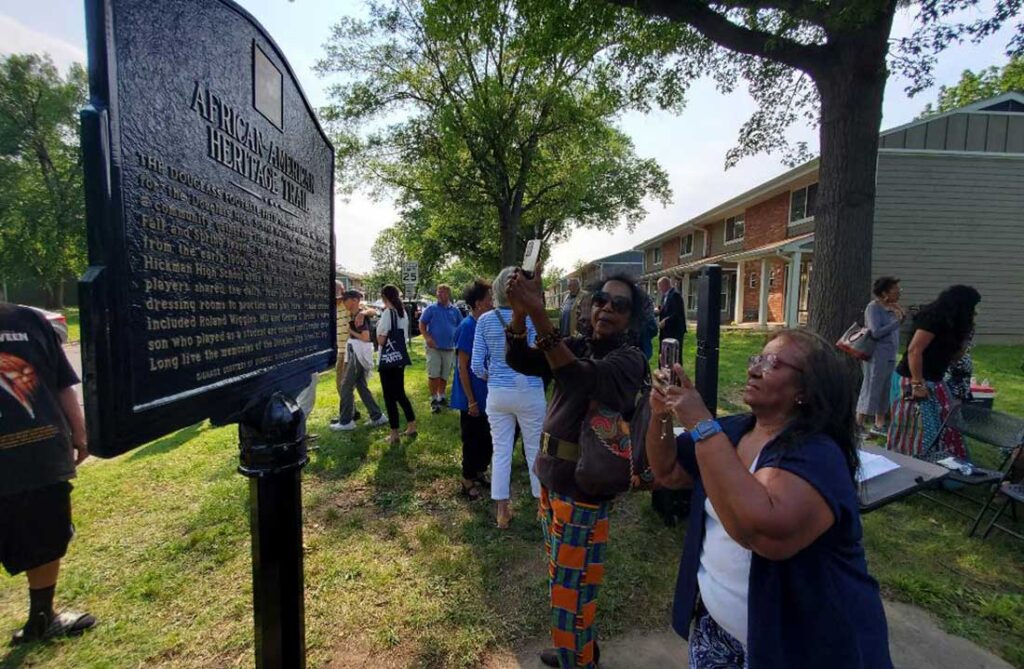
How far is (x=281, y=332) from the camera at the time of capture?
1.82 metres

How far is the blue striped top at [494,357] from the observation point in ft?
11.9

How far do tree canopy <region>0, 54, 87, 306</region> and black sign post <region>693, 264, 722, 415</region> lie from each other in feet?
100

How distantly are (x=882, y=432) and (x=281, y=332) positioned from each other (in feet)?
22.3

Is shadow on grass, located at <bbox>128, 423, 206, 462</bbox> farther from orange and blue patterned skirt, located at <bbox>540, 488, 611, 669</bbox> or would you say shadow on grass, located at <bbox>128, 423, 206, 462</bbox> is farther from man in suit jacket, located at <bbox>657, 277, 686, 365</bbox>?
man in suit jacket, located at <bbox>657, 277, 686, 365</bbox>

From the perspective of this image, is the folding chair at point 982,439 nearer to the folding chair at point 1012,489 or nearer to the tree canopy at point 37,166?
the folding chair at point 1012,489

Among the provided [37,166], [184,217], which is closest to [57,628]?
[184,217]

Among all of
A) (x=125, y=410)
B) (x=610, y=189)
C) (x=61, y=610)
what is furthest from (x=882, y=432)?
(x=610, y=189)

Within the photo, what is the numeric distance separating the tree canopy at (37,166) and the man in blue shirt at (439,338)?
86.3 feet

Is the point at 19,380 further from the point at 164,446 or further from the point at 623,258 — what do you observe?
the point at 623,258

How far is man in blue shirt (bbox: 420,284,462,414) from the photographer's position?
6.99 m

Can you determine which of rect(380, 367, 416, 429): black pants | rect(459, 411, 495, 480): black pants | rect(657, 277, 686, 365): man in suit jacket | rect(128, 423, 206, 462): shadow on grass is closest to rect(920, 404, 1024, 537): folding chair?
rect(459, 411, 495, 480): black pants

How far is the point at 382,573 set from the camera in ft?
10.9

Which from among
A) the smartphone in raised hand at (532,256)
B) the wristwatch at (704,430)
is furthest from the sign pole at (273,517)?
the wristwatch at (704,430)

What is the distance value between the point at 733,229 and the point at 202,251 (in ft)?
87.7
